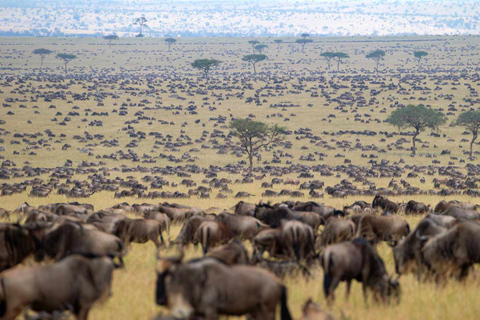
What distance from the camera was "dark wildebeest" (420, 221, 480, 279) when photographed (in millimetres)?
10828

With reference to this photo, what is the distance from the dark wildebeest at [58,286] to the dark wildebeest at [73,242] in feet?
9.14

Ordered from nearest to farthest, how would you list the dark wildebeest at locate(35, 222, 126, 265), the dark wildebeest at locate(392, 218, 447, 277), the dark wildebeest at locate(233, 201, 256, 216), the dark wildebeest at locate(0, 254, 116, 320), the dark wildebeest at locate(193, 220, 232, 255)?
the dark wildebeest at locate(0, 254, 116, 320) → the dark wildebeest at locate(35, 222, 126, 265) → the dark wildebeest at locate(392, 218, 447, 277) → the dark wildebeest at locate(193, 220, 232, 255) → the dark wildebeest at locate(233, 201, 256, 216)

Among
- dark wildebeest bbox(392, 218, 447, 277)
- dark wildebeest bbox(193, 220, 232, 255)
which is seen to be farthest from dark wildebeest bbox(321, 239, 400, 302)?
dark wildebeest bbox(193, 220, 232, 255)

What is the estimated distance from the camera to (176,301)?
730 centimetres

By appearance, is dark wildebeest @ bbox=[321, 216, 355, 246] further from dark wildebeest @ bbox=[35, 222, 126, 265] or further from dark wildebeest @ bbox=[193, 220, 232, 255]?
dark wildebeest @ bbox=[35, 222, 126, 265]

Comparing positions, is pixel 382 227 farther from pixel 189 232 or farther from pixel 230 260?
pixel 230 260

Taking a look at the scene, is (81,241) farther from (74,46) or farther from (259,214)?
(74,46)

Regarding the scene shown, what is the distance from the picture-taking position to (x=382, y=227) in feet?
49.1

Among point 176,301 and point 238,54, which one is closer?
point 176,301

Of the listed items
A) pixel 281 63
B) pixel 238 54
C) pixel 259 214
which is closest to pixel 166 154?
pixel 259 214

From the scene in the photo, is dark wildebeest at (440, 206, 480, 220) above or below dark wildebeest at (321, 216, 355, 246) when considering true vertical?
below

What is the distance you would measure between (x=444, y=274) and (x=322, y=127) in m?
65.2

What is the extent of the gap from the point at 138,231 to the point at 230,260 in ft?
19.4

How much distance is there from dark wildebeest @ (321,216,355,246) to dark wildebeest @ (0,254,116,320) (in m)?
6.66
